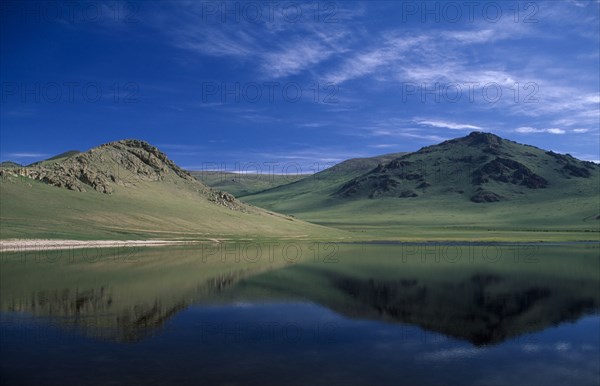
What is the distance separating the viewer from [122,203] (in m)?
113

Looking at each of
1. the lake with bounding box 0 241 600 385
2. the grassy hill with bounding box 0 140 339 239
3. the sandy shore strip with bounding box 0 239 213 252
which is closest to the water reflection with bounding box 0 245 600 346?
the lake with bounding box 0 241 600 385

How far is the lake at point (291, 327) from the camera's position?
58.2 ft

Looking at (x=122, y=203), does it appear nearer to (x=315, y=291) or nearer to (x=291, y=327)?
(x=315, y=291)

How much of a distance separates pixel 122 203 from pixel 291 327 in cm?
9716

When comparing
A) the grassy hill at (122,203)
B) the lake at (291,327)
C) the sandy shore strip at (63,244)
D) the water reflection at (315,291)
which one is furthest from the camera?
the grassy hill at (122,203)

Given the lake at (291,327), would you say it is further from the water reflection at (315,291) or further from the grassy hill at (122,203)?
the grassy hill at (122,203)

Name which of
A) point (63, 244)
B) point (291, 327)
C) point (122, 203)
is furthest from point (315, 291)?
point (122, 203)

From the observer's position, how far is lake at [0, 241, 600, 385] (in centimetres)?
1773

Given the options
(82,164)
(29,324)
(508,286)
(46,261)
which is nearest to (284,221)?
(82,164)

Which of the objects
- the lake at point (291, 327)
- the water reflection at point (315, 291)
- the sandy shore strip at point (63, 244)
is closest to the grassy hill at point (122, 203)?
the sandy shore strip at point (63, 244)

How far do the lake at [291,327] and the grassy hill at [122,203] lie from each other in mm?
43541

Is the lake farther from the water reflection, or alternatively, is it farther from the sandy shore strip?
the sandy shore strip

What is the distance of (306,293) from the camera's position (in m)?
36.8

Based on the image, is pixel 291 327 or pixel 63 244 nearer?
pixel 291 327
